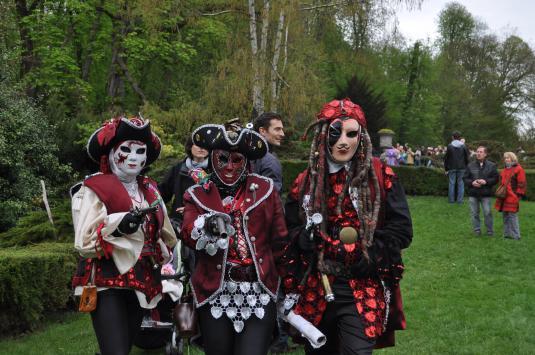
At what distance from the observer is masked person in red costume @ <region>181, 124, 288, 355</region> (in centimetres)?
352

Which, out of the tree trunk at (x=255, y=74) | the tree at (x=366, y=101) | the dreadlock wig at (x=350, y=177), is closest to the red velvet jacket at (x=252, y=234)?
the dreadlock wig at (x=350, y=177)

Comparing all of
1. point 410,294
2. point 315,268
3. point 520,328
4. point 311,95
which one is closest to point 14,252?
point 315,268

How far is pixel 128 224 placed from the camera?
3822 mm

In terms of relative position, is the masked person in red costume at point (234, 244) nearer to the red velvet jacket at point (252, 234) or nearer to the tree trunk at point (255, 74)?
the red velvet jacket at point (252, 234)

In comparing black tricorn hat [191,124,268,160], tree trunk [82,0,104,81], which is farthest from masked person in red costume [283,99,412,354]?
tree trunk [82,0,104,81]

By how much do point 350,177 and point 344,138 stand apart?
0.24 m

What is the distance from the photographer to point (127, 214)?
3852 mm

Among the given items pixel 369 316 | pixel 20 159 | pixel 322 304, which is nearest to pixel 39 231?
pixel 20 159

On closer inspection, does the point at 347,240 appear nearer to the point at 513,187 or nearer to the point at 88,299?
the point at 88,299

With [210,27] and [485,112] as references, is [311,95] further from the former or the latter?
[485,112]

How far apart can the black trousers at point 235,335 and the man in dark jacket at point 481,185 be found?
950 centimetres

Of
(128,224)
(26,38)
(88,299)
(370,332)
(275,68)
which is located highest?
(26,38)

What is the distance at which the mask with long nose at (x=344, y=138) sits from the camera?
3.68 meters

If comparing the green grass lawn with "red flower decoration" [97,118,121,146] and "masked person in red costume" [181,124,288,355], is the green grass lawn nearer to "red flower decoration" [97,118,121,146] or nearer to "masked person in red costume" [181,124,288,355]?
"masked person in red costume" [181,124,288,355]
